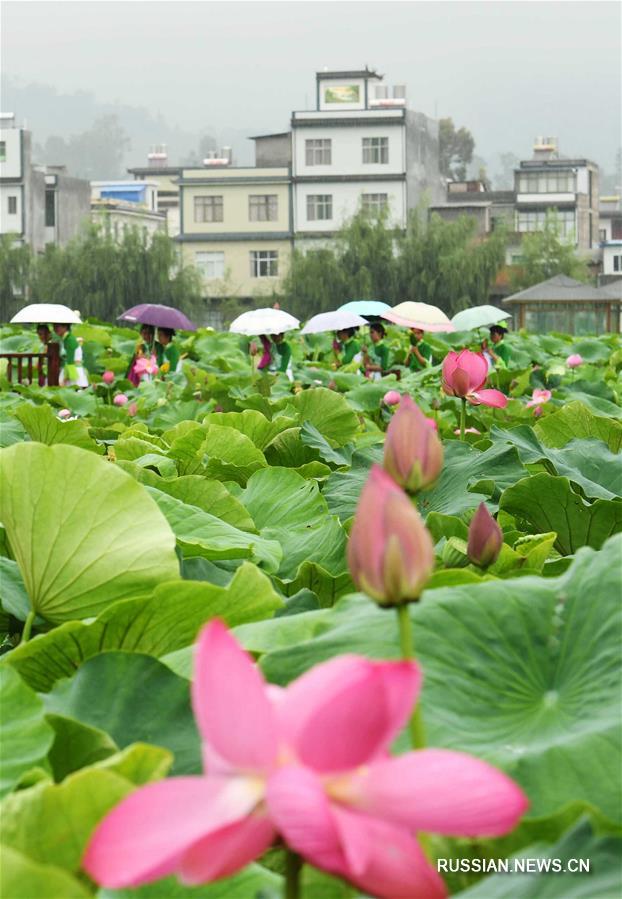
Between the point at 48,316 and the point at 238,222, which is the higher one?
the point at 238,222

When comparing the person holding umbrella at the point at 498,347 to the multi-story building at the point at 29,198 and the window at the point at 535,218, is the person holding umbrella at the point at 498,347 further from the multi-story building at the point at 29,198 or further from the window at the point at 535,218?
the window at the point at 535,218

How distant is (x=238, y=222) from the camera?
1743 inches

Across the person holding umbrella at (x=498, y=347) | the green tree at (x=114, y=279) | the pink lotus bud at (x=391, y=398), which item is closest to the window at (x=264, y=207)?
the green tree at (x=114, y=279)

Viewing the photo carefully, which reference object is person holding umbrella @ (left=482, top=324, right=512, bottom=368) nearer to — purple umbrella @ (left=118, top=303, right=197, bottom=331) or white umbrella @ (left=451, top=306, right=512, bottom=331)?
white umbrella @ (left=451, top=306, right=512, bottom=331)

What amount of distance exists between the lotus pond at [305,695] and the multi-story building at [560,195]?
52005 mm

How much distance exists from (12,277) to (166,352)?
28449mm

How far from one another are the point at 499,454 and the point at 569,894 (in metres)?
1.06

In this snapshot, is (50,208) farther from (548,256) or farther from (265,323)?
(265,323)

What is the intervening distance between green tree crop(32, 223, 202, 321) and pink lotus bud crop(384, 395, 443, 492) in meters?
32.7

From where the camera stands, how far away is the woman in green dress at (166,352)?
24.1 feet

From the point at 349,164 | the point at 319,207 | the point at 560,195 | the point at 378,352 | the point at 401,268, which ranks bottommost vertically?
the point at 378,352

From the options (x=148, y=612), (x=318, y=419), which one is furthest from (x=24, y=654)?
(x=318, y=419)

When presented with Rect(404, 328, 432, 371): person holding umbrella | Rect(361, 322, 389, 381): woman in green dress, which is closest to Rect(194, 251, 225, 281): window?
Rect(404, 328, 432, 371): person holding umbrella

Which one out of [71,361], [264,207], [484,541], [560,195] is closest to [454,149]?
[560,195]
